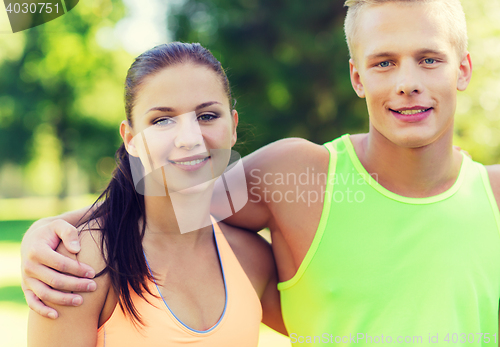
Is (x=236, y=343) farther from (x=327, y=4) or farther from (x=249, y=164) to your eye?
(x=327, y=4)

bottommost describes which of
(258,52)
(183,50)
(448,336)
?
(448,336)

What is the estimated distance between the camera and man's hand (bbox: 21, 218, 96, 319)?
176 centimetres

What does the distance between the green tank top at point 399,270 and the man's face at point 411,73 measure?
32 cm

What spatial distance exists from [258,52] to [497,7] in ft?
19.3

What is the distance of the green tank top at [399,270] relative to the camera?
210 cm

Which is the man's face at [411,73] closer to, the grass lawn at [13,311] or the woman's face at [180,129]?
the woman's face at [180,129]

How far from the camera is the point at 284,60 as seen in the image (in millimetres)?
10117

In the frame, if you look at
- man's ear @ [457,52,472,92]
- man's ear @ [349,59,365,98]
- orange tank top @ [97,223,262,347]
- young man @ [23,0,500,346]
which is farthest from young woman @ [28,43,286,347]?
man's ear @ [457,52,472,92]

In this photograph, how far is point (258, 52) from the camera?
1001cm

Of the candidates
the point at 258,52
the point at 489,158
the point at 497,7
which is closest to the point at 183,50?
the point at 258,52

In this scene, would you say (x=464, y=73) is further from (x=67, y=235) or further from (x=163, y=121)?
(x=67, y=235)

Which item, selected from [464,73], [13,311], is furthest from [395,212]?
[13,311]

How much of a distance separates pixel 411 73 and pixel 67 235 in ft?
5.34

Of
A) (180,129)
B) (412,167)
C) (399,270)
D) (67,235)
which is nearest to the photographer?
(67,235)
